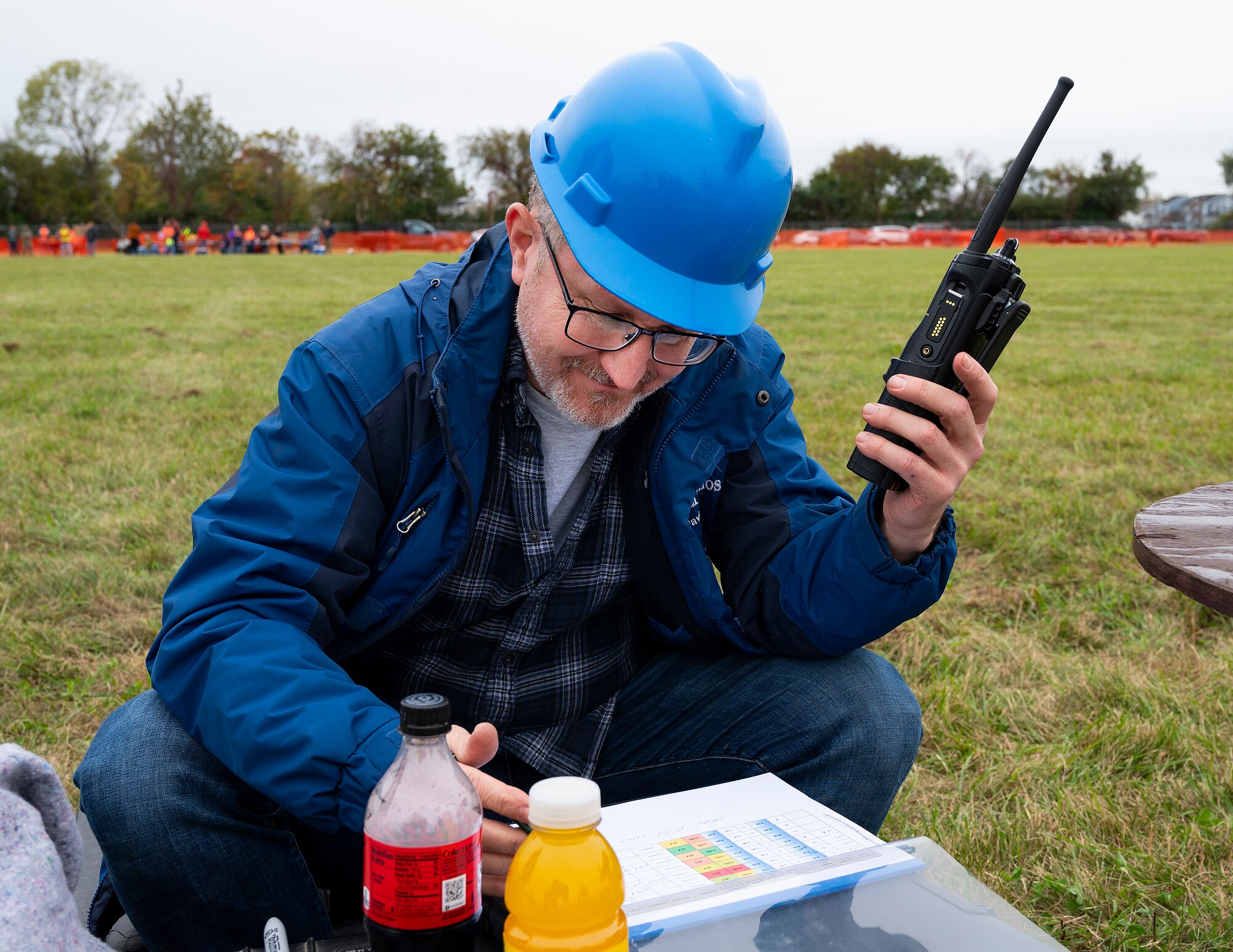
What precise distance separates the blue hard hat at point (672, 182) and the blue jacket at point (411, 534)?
253 mm

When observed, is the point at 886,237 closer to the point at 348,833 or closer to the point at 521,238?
the point at 521,238

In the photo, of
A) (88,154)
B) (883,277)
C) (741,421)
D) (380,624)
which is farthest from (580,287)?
(88,154)

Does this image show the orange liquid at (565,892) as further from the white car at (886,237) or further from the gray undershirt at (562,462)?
the white car at (886,237)

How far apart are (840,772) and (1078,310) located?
12967 mm

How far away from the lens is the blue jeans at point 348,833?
1.65 meters

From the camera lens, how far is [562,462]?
2.07 meters

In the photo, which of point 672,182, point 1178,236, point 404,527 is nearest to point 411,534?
point 404,527

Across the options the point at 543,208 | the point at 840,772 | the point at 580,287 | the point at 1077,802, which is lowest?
the point at 1077,802

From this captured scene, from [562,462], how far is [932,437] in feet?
2.28

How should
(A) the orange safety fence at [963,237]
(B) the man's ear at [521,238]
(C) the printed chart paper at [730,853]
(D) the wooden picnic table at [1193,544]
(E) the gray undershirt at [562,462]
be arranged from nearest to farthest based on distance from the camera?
(C) the printed chart paper at [730,853] < (D) the wooden picnic table at [1193,544] < (B) the man's ear at [521,238] < (E) the gray undershirt at [562,462] < (A) the orange safety fence at [963,237]

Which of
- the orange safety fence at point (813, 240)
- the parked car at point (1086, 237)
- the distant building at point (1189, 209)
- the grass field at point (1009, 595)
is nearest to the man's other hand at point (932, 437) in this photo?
the grass field at point (1009, 595)

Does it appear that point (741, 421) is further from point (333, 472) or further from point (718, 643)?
point (333, 472)

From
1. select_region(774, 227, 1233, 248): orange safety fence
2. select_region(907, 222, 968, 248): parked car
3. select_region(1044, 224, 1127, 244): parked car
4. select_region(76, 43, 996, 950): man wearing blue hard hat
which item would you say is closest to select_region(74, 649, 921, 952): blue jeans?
select_region(76, 43, 996, 950): man wearing blue hard hat

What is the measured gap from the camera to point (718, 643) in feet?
7.24
